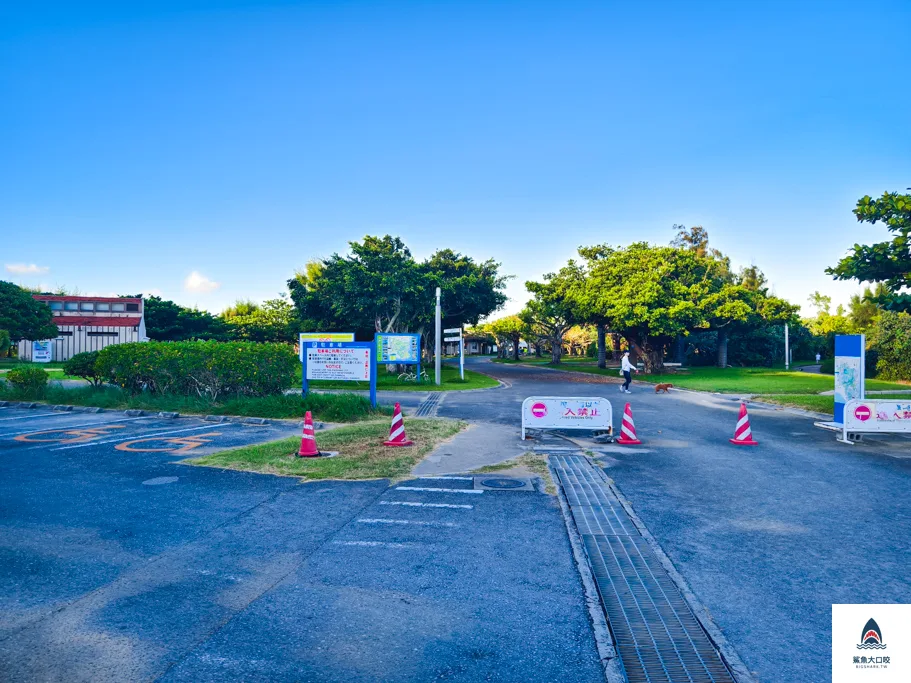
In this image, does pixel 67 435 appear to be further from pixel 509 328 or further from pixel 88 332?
pixel 509 328

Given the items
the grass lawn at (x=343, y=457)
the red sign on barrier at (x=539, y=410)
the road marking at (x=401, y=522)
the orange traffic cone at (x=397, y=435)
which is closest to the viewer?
the road marking at (x=401, y=522)

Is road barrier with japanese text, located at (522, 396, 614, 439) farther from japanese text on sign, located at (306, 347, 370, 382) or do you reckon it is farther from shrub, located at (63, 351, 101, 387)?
shrub, located at (63, 351, 101, 387)

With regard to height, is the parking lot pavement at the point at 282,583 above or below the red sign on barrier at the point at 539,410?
below

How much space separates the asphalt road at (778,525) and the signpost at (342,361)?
751 cm

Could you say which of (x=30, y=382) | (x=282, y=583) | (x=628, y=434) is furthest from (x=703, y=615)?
(x=30, y=382)

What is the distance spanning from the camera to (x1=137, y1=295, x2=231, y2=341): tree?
47500mm

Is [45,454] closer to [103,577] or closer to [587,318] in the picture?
[103,577]

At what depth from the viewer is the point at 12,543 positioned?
17.0ft

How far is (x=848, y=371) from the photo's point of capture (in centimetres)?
1247

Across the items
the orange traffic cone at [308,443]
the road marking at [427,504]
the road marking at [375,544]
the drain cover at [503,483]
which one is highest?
the orange traffic cone at [308,443]

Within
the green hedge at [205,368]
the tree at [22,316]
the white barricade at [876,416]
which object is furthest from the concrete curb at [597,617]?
the tree at [22,316]

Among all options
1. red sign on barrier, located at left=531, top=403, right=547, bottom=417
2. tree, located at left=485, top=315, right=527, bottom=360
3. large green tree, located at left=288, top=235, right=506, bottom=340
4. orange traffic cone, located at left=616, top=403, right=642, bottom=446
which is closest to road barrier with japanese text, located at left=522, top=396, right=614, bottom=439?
red sign on barrier, located at left=531, top=403, right=547, bottom=417

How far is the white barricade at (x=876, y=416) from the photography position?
1120 cm

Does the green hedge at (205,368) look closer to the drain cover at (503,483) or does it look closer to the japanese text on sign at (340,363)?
the japanese text on sign at (340,363)
